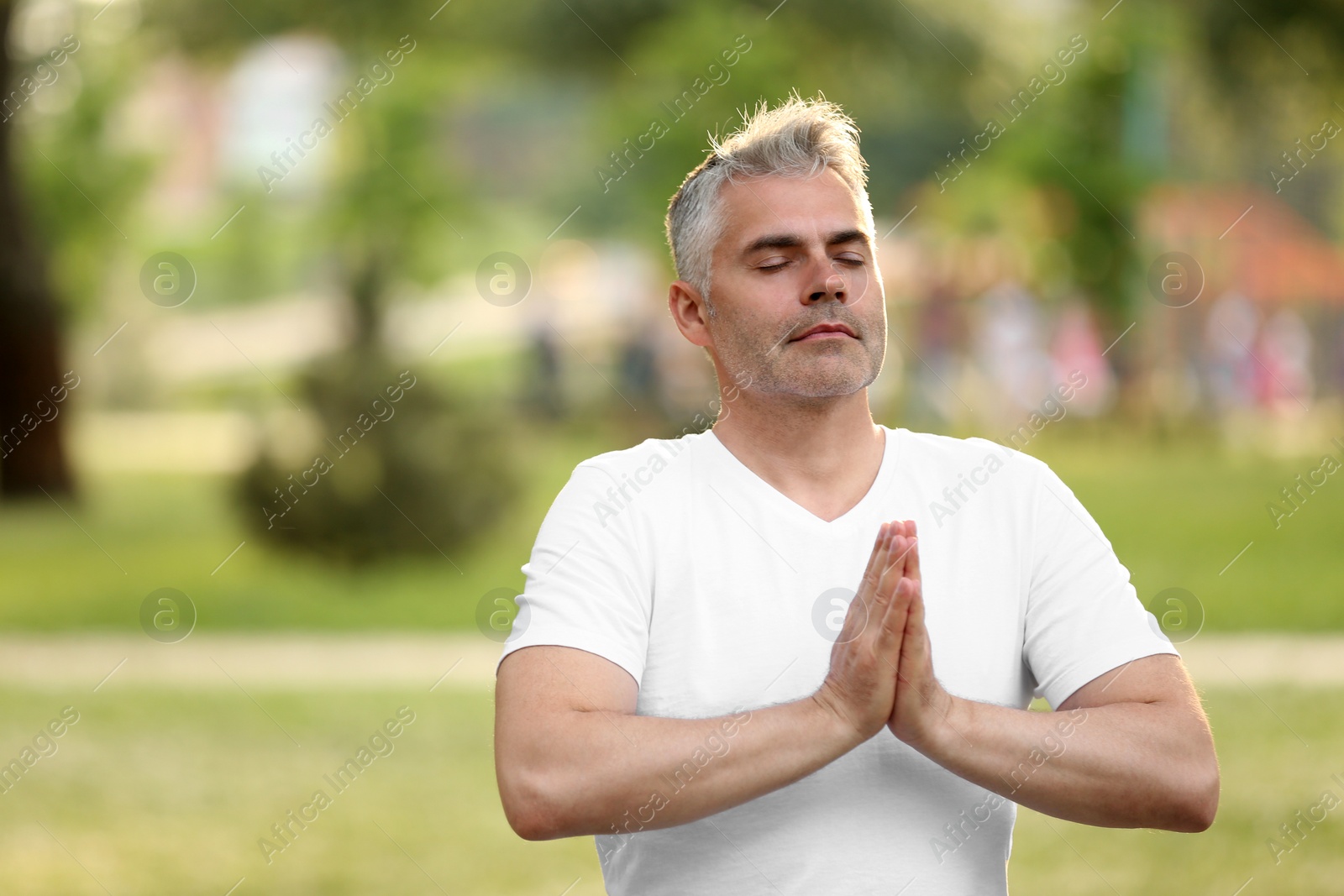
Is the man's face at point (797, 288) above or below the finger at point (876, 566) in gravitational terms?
above

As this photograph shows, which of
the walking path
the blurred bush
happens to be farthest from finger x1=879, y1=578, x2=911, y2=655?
the blurred bush

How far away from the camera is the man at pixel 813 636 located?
7.89ft

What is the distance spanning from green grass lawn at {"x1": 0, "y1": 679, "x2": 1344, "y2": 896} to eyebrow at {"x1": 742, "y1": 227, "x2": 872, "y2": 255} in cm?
378

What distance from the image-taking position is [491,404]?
1356 centimetres

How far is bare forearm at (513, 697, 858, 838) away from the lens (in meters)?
2.38

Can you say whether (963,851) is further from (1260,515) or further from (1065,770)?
(1260,515)

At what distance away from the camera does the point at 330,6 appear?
19.3 metres

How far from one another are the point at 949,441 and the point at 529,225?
6467 centimetres

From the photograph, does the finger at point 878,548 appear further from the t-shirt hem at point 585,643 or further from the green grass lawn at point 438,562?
the green grass lawn at point 438,562

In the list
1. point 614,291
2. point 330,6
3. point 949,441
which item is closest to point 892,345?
point 330,6

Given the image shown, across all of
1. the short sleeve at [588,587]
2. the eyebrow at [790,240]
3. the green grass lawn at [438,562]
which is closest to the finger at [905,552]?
the short sleeve at [588,587]

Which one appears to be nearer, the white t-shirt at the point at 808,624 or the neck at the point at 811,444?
the white t-shirt at the point at 808,624

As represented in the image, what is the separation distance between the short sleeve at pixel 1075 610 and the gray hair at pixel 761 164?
2.46 ft

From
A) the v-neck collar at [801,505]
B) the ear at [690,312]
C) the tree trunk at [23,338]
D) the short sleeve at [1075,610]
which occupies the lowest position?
the short sleeve at [1075,610]
